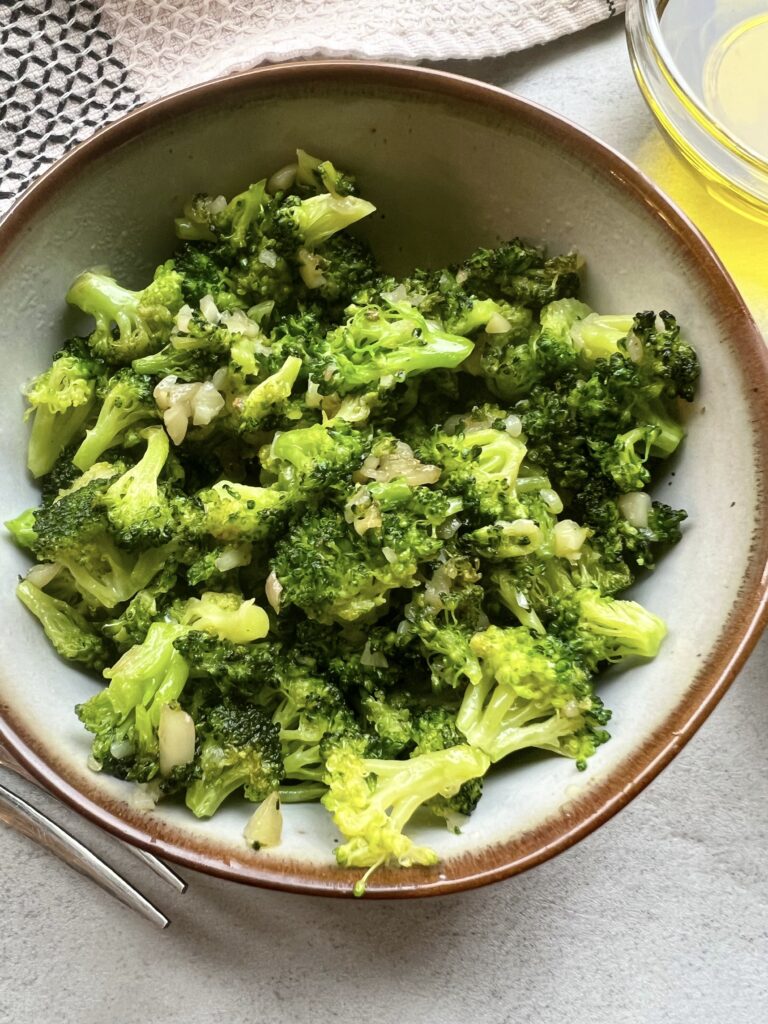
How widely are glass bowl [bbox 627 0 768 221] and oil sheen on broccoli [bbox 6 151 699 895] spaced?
0.45m

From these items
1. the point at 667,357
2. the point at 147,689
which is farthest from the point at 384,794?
the point at 667,357

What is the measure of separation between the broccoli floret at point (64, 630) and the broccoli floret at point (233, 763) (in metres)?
0.30

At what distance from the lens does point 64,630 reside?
1.83m

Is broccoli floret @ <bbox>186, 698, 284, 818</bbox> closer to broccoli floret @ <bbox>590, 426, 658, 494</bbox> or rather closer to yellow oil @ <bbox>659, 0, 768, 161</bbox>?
broccoli floret @ <bbox>590, 426, 658, 494</bbox>

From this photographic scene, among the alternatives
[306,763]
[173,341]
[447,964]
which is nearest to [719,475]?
[306,763]

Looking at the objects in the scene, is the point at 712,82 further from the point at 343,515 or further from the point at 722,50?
the point at 343,515

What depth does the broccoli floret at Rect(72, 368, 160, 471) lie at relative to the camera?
186cm

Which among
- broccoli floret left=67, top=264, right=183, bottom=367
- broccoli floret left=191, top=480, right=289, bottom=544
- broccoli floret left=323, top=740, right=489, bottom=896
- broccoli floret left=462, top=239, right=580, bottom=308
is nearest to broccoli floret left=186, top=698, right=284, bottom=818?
broccoli floret left=323, top=740, right=489, bottom=896

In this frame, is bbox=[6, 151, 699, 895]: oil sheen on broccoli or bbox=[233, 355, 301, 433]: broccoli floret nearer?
bbox=[6, 151, 699, 895]: oil sheen on broccoli

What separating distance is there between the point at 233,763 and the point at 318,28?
6.29ft

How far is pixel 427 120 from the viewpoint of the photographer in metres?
1.94

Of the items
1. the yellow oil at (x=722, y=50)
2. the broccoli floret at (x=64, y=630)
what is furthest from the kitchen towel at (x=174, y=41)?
the broccoli floret at (x=64, y=630)

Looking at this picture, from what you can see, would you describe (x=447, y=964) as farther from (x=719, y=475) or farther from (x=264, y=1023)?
(x=719, y=475)

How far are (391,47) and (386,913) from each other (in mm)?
2191
